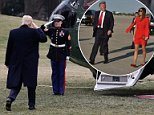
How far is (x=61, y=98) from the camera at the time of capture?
12.6 metres

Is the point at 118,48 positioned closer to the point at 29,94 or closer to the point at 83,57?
the point at 83,57

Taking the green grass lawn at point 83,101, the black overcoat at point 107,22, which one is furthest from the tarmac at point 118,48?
the green grass lawn at point 83,101

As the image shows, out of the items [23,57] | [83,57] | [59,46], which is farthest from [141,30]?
[23,57]

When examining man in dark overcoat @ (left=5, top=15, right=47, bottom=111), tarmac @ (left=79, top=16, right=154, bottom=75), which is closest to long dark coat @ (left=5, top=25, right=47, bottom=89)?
man in dark overcoat @ (left=5, top=15, right=47, bottom=111)

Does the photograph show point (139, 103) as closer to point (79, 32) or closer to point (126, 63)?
point (126, 63)

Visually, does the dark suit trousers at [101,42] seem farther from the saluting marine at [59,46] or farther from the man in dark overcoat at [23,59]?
the man in dark overcoat at [23,59]

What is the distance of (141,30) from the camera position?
1256cm

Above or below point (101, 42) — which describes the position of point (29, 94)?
below

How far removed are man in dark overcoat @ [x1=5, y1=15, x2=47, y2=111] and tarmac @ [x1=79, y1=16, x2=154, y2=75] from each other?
197 centimetres

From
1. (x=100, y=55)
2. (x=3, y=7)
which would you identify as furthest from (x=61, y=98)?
(x=3, y=7)

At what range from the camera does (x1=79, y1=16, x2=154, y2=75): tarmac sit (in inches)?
491

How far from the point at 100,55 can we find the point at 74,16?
105 cm

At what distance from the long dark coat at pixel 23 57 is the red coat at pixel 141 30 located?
8.28 ft

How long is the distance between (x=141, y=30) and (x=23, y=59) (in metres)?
3.01
